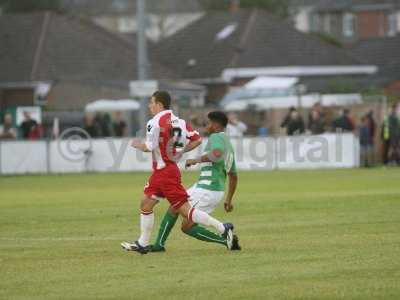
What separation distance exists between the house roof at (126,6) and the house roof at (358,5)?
15.3 metres

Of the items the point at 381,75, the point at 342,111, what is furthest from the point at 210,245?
the point at 381,75

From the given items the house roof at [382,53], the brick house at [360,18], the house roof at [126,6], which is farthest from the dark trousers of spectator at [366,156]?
the house roof at [126,6]

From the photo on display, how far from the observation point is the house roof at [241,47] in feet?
215

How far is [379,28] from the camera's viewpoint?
96.6 m

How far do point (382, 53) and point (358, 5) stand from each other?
20743 millimetres

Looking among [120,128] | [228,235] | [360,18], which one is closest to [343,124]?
[120,128]

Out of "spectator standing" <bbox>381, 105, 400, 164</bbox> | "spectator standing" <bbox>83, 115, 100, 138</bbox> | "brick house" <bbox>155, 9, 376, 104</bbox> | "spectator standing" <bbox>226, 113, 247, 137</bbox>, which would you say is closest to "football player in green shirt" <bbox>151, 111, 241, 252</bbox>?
"spectator standing" <bbox>226, 113, 247, 137</bbox>

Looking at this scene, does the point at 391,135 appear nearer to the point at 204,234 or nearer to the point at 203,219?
the point at 204,234

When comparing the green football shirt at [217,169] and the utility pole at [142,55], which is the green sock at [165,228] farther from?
the utility pole at [142,55]

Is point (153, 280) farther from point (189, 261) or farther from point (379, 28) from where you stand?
point (379, 28)

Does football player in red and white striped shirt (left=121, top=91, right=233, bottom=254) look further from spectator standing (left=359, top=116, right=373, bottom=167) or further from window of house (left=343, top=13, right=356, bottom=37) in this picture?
window of house (left=343, top=13, right=356, bottom=37)

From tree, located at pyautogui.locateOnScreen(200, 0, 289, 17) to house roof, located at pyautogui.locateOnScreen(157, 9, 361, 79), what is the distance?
66.1 feet

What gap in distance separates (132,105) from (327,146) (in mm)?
13782

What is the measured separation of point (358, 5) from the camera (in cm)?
9706
